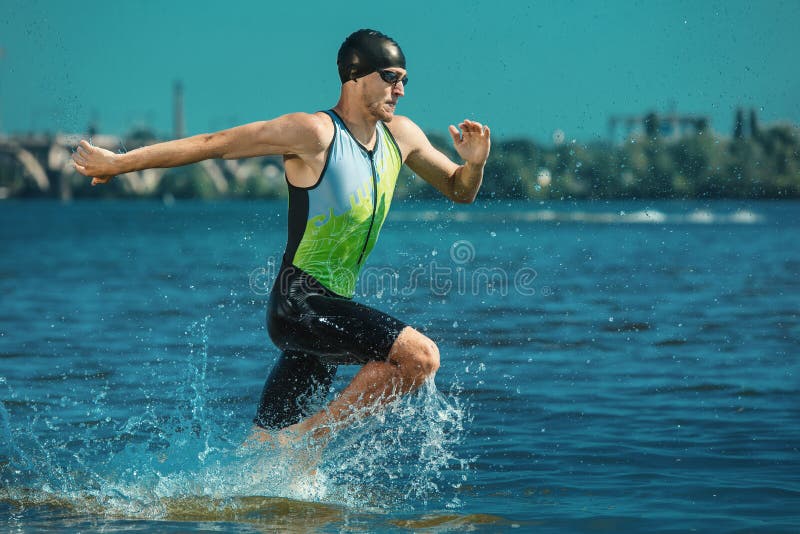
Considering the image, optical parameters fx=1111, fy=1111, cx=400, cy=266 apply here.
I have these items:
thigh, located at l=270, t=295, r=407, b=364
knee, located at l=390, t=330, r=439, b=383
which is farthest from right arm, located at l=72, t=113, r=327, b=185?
knee, located at l=390, t=330, r=439, b=383

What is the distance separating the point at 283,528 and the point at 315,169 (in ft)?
6.42

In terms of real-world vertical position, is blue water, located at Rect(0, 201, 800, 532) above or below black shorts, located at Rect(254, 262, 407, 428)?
below

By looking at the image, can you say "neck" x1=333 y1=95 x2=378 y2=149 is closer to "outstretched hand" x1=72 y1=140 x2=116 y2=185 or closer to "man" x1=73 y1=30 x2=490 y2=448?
"man" x1=73 y1=30 x2=490 y2=448

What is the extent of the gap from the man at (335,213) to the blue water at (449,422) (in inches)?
15.7

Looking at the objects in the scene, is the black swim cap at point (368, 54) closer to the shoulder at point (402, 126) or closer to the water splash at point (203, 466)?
the shoulder at point (402, 126)

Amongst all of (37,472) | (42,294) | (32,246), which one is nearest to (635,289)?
(42,294)

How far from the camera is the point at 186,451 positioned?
7.45 metres

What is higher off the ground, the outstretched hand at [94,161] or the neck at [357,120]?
the neck at [357,120]

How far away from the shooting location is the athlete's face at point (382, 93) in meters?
5.98

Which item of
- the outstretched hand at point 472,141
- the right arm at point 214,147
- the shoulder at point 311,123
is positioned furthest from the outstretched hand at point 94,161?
the outstretched hand at point 472,141

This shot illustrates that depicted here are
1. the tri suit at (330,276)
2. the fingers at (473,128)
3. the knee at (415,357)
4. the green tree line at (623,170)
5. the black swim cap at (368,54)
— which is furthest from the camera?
the green tree line at (623,170)

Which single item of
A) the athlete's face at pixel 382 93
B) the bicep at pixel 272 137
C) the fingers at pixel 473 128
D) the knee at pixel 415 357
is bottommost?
the knee at pixel 415 357

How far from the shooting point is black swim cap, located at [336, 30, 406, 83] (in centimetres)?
596

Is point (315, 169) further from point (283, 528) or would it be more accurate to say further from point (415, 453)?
point (415, 453)
